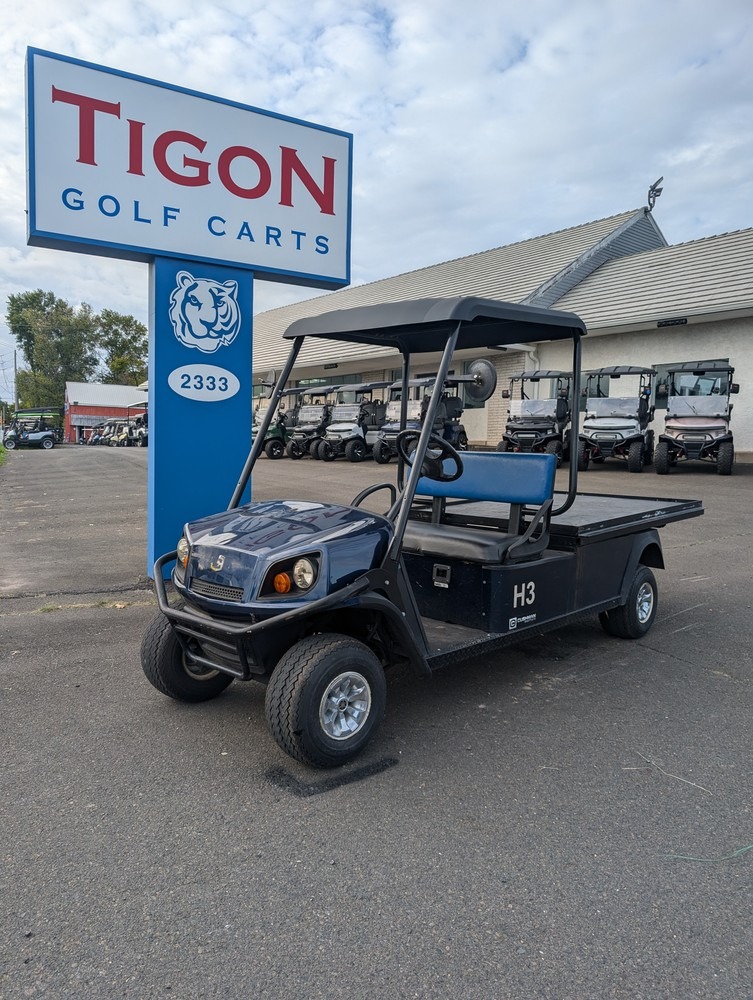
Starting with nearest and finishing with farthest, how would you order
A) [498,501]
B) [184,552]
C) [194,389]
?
[184,552], [498,501], [194,389]

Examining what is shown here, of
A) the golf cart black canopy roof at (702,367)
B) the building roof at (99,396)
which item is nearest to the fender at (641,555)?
the golf cart black canopy roof at (702,367)

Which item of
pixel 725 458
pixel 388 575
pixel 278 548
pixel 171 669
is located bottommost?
pixel 171 669

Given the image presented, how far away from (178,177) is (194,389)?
1.79 m

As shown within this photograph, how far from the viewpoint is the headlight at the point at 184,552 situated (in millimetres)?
3554

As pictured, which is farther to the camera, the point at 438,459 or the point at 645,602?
the point at 645,602

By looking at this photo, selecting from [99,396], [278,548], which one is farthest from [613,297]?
[99,396]

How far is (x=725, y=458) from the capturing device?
48.4 ft

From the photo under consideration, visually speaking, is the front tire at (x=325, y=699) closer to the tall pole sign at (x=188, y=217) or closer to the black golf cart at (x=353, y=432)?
the tall pole sign at (x=188, y=217)

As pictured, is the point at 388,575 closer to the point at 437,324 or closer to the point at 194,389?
the point at 437,324

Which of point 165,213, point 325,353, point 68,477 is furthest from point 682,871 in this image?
point 325,353

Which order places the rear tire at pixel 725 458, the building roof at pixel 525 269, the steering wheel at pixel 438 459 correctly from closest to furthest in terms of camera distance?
the steering wheel at pixel 438 459 → the rear tire at pixel 725 458 → the building roof at pixel 525 269

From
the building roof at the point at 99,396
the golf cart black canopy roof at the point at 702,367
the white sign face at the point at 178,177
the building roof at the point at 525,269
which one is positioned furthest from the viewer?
the building roof at the point at 99,396

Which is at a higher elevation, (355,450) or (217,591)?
(355,450)

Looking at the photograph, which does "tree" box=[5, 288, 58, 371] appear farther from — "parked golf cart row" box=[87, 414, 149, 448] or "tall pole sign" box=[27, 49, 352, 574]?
"tall pole sign" box=[27, 49, 352, 574]
